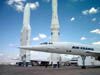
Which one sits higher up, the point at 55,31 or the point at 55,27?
the point at 55,27

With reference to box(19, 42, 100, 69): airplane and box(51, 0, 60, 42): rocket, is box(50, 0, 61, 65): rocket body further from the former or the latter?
box(19, 42, 100, 69): airplane

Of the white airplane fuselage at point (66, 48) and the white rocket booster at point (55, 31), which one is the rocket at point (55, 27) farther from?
the white airplane fuselage at point (66, 48)

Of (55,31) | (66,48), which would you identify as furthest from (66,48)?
(55,31)

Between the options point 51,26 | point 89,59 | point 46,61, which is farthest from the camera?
point 46,61

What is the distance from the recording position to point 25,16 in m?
45.8

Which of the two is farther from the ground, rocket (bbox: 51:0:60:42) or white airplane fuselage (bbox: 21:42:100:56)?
rocket (bbox: 51:0:60:42)

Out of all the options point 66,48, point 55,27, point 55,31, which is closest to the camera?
point 66,48

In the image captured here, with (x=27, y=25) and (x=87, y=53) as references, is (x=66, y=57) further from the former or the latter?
(x=87, y=53)

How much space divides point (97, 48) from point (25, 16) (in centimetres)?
2478

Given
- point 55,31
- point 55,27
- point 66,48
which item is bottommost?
point 66,48

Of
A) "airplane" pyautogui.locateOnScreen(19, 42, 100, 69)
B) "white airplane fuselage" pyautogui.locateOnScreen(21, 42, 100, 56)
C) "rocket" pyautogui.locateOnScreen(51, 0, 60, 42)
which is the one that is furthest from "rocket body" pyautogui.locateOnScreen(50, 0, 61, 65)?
"white airplane fuselage" pyautogui.locateOnScreen(21, 42, 100, 56)

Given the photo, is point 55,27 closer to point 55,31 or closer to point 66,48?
point 55,31

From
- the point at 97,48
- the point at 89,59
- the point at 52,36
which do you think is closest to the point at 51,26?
the point at 52,36

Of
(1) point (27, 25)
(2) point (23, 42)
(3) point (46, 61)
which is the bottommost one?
(3) point (46, 61)
